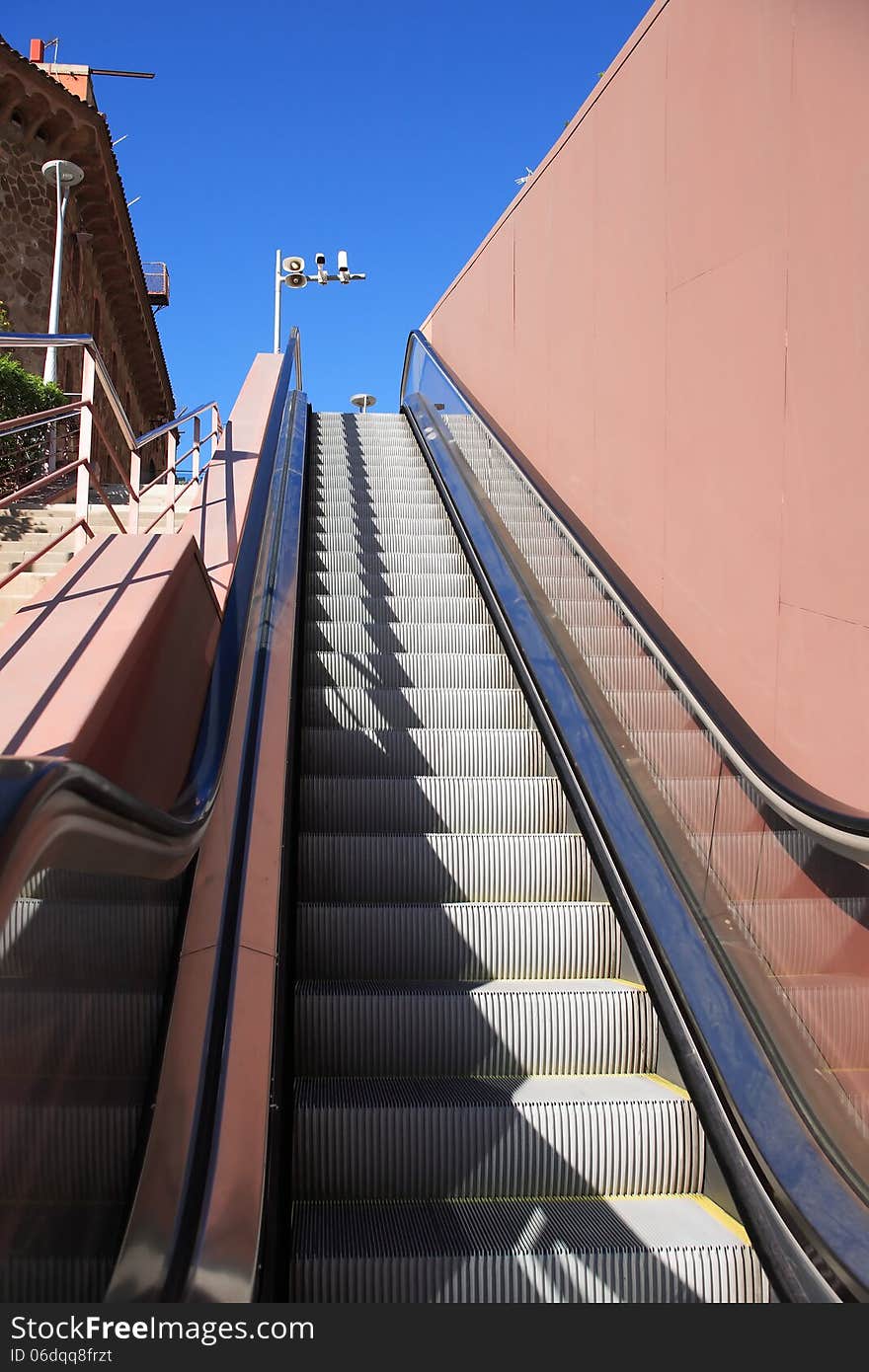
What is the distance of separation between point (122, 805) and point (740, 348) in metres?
2.85

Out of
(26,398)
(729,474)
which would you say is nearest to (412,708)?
(729,474)

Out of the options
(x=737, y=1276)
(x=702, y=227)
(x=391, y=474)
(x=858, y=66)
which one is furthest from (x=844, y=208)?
(x=391, y=474)

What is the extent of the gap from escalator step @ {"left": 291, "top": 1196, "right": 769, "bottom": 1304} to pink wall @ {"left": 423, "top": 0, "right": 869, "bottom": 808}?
3.83ft

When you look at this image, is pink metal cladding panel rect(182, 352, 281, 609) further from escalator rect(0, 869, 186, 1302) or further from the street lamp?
the street lamp

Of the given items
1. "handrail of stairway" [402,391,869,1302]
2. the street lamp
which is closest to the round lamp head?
the street lamp

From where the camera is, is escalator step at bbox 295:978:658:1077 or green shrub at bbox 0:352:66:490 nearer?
escalator step at bbox 295:978:658:1077

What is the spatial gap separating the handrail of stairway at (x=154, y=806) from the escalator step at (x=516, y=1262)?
0.57 metres

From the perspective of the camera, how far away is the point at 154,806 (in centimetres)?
174

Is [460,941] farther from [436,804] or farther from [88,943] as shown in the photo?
[88,943]

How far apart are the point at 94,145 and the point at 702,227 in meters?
15.6

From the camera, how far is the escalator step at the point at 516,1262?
7.38 ft

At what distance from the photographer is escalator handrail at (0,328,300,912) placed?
112 cm

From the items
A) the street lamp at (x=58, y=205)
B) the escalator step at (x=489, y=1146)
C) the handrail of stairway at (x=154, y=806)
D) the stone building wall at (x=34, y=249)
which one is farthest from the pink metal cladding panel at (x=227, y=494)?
the stone building wall at (x=34, y=249)

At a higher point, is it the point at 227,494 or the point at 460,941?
the point at 227,494
